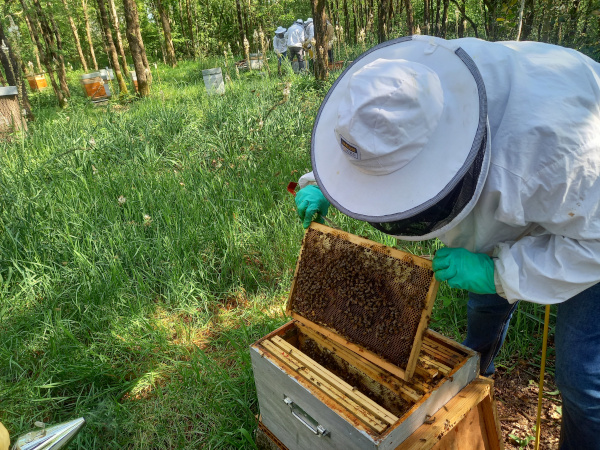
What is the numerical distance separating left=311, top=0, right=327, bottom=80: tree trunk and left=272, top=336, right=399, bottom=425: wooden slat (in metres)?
6.01

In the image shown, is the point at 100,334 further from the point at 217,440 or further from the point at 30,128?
the point at 30,128

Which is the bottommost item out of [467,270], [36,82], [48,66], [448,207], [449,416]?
[449,416]

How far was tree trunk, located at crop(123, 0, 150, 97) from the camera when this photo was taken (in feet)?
25.5

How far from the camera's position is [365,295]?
5.20ft

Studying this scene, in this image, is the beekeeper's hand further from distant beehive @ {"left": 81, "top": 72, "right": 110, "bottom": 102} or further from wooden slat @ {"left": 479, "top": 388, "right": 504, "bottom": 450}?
distant beehive @ {"left": 81, "top": 72, "right": 110, "bottom": 102}

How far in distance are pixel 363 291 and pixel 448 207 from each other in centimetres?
53

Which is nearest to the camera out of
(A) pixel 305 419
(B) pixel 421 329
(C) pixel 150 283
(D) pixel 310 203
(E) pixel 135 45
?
(B) pixel 421 329

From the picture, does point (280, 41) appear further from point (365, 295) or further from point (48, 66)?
point (365, 295)

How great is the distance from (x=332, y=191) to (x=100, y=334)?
194 centimetres

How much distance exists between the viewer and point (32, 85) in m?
13.2

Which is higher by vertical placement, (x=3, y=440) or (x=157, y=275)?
(x=3, y=440)

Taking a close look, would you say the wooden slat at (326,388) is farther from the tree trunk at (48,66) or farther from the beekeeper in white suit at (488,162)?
the tree trunk at (48,66)

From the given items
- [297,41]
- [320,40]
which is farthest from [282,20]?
[320,40]

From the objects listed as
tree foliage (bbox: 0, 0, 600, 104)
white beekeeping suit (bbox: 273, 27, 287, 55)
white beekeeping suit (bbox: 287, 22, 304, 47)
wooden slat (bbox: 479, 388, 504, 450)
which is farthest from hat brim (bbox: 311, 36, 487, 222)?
white beekeeping suit (bbox: 273, 27, 287, 55)
